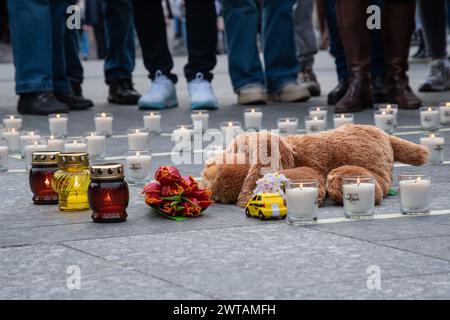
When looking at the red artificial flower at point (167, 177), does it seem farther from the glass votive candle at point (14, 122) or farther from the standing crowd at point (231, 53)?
the standing crowd at point (231, 53)

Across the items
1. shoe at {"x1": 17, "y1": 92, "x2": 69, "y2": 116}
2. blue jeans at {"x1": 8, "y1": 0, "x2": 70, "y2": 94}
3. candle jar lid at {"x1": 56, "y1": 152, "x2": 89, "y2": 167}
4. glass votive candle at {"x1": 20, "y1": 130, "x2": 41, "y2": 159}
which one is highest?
blue jeans at {"x1": 8, "y1": 0, "x2": 70, "y2": 94}

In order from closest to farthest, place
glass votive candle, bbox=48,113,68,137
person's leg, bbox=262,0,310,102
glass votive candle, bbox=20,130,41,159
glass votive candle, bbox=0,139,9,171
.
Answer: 1. glass votive candle, bbox=0,139,9,171
2. glass votive candle, bbox=20,130,41,159
3. glass votive candle, bbox=48,113,68,137
4. person's leg, bbox=262,0,310,102

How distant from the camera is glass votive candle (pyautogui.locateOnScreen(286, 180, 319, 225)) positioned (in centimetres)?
418

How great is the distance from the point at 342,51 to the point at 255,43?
0.77 meters

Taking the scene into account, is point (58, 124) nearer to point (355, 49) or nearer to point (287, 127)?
point (287, 127)

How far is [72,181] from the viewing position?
15.3ft

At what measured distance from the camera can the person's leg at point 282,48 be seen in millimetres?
9305

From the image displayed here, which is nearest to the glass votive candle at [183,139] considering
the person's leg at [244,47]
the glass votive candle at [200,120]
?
the glass votive candle at [200,120]

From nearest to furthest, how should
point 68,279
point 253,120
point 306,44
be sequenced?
point 68,279, point 253,120, point 306,44

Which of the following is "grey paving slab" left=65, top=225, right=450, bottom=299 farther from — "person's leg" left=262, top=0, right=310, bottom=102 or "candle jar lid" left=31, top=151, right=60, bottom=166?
"person's leg" left=262, top=0, right=310, bottom=102

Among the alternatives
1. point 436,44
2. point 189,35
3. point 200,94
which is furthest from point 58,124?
point 436,44

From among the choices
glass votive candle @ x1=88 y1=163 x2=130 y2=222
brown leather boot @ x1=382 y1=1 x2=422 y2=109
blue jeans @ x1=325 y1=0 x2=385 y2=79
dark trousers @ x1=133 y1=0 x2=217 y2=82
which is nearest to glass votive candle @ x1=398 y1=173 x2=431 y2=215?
glass votive candle @ x1=88 y1=163 x2=130 y2=222

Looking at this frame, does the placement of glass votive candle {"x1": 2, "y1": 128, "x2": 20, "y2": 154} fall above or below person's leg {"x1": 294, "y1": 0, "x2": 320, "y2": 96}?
below

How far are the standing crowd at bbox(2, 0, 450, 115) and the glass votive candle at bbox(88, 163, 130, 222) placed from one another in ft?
13.8
